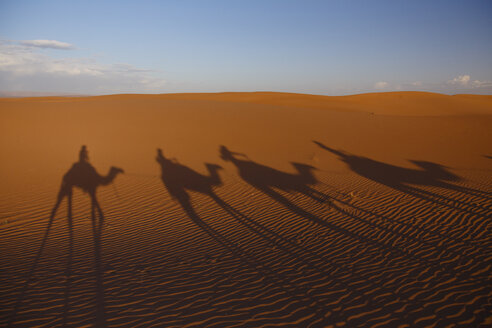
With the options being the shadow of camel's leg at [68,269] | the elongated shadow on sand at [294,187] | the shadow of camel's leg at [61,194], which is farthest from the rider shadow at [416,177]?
the shadow of camel's leg at [61,194]

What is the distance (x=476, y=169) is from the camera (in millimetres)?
13555

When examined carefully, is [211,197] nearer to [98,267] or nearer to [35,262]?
[98,267]

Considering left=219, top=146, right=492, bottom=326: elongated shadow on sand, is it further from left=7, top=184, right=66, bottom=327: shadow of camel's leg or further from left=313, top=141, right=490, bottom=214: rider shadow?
left=7, top=184, right=66, bottom=327: shadow of camel's leg

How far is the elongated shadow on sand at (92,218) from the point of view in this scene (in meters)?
4.45

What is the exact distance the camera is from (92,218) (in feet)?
27.7

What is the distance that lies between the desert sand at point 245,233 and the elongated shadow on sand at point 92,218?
0.15 ft

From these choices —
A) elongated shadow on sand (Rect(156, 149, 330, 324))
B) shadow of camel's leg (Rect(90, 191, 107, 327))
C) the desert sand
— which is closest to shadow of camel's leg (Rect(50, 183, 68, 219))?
the desert sand

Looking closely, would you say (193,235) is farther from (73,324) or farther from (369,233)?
(369,233)

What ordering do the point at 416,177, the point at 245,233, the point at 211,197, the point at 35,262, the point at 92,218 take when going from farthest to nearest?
the point at 416,177 → the point at 211,197 → the point at 92,218 → the point at 245,233 → the point at 35,262

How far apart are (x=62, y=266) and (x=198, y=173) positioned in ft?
24.6

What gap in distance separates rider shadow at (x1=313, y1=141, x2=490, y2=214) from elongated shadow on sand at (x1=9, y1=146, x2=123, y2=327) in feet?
31.6

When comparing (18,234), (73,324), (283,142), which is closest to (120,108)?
(283,142)

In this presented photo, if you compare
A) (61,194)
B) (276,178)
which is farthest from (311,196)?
(61,194)

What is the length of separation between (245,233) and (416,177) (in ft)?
28.4
